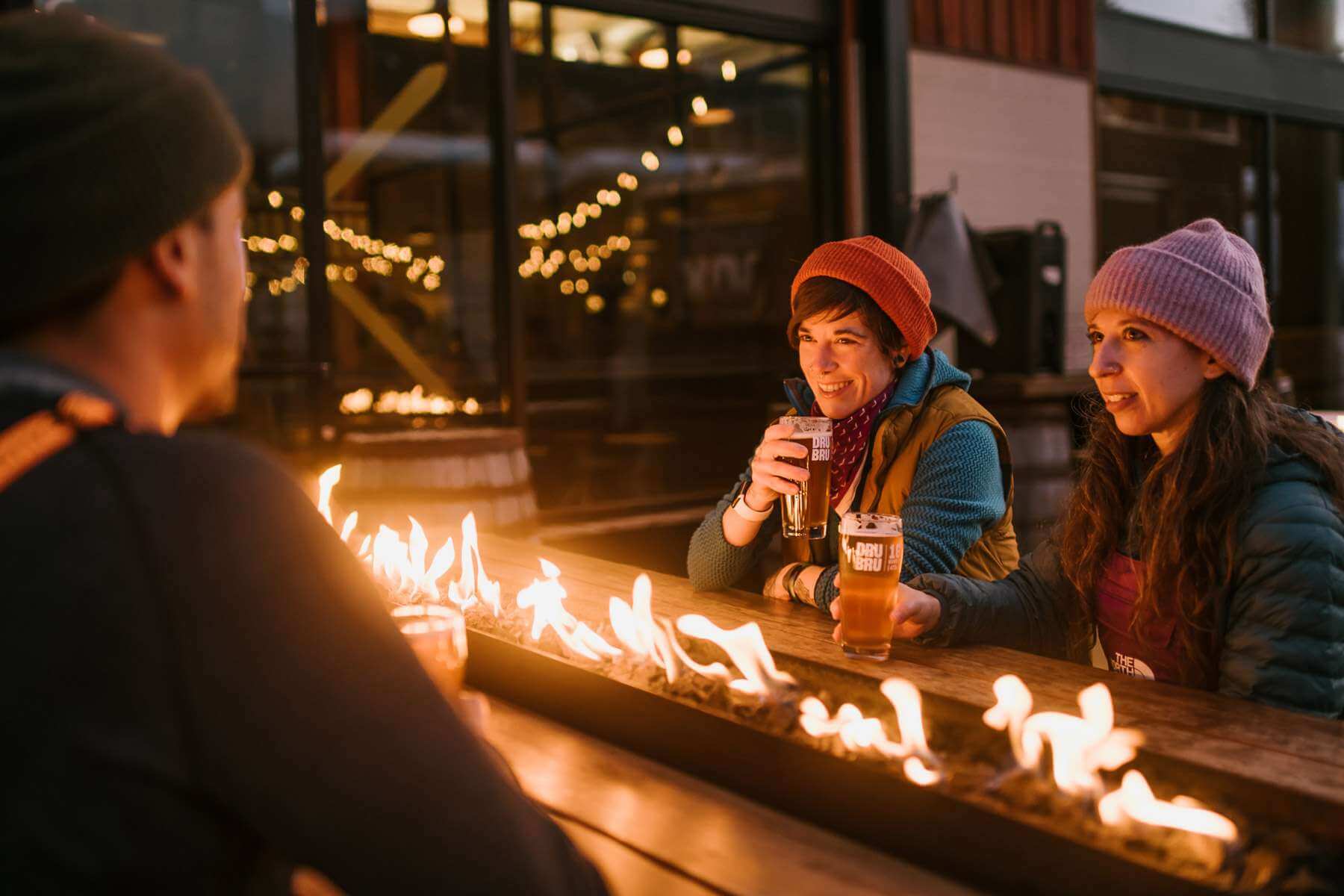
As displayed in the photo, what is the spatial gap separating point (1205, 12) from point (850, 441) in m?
7.06

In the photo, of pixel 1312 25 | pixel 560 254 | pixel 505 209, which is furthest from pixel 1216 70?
pixel 560 254

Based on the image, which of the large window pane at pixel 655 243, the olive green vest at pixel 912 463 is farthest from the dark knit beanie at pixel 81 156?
the large window pane at pixel 655 243

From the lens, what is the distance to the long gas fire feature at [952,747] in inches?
39.0

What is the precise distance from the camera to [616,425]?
34.1 feet

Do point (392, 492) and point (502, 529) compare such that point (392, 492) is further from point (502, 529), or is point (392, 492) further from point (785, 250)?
point (785, 250)

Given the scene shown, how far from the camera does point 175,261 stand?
791mm

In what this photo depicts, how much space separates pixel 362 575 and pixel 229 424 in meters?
4.11

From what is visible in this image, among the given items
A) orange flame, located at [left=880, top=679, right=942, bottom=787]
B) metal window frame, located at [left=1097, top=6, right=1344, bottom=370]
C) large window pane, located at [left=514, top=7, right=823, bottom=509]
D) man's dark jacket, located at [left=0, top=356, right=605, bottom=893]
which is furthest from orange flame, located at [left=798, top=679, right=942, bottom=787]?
metal window frame, located at [left=1097, top=6, right=1344, bottom=370]

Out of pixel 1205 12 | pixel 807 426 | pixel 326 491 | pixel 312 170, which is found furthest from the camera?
pixel 1205 12

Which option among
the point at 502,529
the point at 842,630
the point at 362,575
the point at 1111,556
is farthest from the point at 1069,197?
the point at 362,575

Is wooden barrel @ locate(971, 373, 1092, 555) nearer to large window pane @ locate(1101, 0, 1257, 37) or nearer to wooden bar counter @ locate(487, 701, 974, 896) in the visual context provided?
large window pane @ locate(1101, 0, 1257, 37)

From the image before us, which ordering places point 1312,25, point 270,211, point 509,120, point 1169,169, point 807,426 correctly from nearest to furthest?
point 807,426
point 509,120
point 270,211
point 1169,169
point 1312,25

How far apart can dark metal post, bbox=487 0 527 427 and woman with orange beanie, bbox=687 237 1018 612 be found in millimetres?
2806

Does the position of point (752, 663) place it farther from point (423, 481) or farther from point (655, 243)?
point (655, 243)
